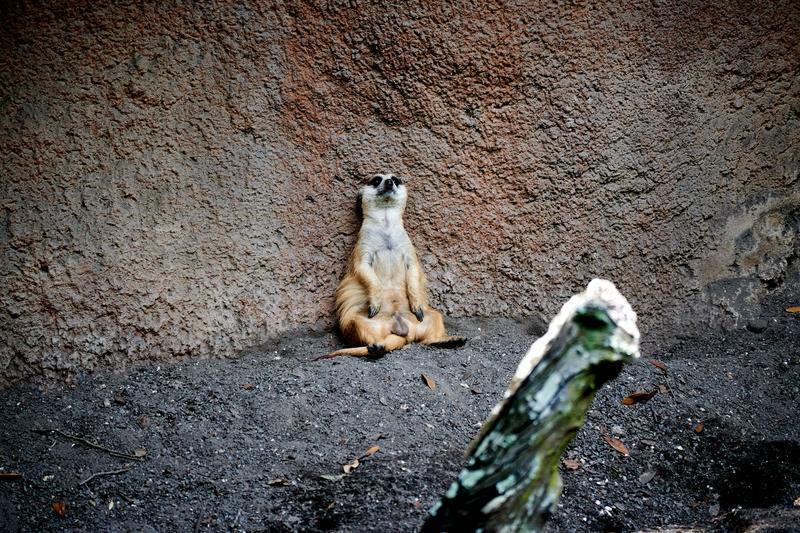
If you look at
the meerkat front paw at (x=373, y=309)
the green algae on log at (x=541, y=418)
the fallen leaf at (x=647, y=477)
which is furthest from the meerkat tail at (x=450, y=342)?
the green algae on log at (x=541, y=418)

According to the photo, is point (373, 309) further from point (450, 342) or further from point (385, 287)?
point (450, 342)

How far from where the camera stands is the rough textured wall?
4078mm

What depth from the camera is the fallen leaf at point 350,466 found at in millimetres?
3416

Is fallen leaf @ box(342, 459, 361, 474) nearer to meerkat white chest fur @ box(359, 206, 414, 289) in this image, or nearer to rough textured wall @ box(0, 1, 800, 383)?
rough textured wall @ box(0, 1, 800, 383)

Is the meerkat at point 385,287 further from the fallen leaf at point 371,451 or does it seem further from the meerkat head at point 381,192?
the fallen leaf at point 371,451

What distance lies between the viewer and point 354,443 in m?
3.63

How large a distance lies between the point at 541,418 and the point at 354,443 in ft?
5.09

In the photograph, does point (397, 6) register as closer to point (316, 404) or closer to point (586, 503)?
point (316, 404)

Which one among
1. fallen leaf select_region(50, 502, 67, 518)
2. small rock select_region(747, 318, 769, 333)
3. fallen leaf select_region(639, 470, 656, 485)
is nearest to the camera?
Answer: fallen leaf select_region(50, 502, 67, 518)

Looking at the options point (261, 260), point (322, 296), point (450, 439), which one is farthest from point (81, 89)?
point (450, 439)

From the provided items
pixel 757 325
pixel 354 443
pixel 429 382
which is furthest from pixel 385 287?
pixel 757 325

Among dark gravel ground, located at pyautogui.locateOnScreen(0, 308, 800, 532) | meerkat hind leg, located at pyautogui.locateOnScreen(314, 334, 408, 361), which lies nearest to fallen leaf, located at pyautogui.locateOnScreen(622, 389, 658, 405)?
dark gravel ground, located at pyautogui.locateOnScreen(0, 308, 800, 532)

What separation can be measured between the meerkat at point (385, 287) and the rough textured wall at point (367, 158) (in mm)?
112

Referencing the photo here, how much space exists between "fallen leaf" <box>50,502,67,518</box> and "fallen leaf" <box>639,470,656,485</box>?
2455 millimetres
